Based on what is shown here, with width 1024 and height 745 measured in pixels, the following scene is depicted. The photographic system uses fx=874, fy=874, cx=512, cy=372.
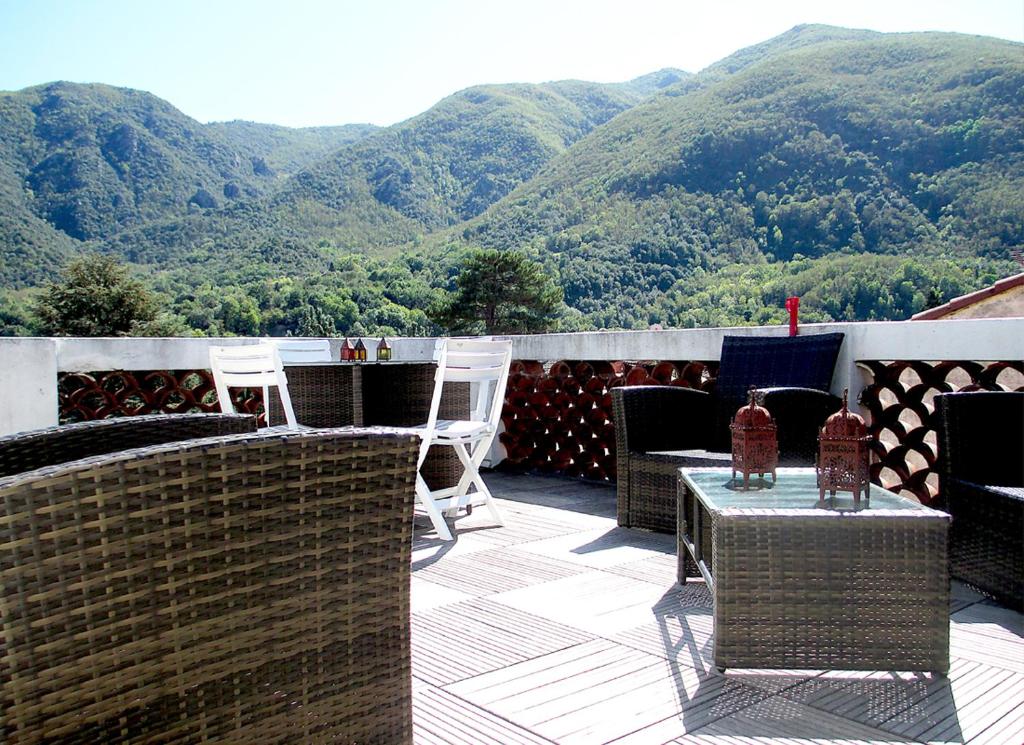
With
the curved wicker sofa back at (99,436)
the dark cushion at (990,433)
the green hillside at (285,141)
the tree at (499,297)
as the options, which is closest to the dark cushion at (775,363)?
the dark cushion at (990,433)

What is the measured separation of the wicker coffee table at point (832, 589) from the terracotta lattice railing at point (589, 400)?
4.80 ft

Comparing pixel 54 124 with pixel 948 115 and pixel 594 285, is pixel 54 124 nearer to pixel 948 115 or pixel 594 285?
pixel 594 285

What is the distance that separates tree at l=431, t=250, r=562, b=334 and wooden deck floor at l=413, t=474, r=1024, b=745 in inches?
1638

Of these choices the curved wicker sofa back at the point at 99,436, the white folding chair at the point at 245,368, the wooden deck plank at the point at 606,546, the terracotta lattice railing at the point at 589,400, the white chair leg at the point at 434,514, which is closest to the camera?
the curved wicker sofa back at the point at 99,436

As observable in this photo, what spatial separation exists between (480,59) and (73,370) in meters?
46.2

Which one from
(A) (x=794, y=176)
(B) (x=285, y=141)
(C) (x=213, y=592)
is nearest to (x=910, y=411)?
(C) (x=213, y=592)

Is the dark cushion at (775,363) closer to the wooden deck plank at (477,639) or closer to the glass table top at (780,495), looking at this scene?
the glass table top at (780,495)

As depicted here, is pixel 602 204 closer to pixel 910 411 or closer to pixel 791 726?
pixel 910 411

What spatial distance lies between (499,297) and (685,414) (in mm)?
41403

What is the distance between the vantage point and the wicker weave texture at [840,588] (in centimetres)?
200

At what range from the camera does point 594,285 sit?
4397cm

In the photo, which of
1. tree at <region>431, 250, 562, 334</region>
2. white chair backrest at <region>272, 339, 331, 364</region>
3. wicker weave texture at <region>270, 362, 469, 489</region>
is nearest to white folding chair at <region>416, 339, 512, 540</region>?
wicker weave texture at <region>270, 362, 469, 489</region>

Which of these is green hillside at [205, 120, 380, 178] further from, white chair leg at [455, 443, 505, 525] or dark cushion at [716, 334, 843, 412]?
dark cushion at [716, 334, 843, 412]

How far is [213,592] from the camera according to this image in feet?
3.82
